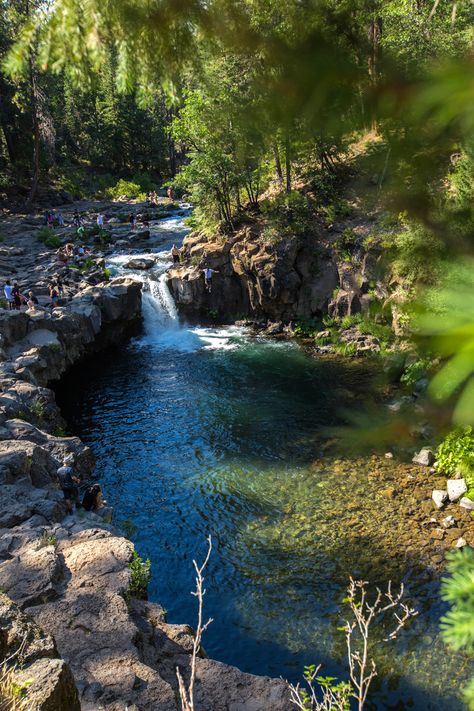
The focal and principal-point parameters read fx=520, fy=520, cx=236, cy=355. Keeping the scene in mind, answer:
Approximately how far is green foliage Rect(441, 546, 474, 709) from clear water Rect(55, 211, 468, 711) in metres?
3.37

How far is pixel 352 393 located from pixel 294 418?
206 cm

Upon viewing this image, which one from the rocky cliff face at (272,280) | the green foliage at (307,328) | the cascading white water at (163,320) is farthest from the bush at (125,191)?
the green foliage at (307,328)

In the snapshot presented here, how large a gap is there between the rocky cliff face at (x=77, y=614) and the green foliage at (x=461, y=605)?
144 inches

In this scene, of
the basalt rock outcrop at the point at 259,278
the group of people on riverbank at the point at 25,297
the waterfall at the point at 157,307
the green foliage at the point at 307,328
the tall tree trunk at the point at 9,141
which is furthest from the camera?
the tall tree trunk at the point at 9,141

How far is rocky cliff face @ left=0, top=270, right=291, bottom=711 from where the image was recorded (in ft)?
16.2

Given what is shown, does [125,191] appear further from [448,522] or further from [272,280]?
[448,522]

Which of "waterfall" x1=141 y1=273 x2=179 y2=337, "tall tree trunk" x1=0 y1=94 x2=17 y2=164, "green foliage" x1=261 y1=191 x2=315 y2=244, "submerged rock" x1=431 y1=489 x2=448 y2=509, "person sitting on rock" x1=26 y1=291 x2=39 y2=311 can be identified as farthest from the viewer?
"tall tree trunk" x1=0 y1=94 x2=17 y2=164

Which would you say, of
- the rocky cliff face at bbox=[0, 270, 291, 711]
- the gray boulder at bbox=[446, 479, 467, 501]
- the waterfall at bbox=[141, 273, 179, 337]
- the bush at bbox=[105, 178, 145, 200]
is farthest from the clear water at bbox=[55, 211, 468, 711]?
the bush at bbox=[105, 178, 145, 200]

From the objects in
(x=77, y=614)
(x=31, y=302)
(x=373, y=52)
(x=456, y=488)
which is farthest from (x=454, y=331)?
(x=31, y=302)

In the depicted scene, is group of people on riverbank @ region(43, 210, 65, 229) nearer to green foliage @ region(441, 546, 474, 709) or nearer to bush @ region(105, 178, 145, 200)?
bush @ region(105, 178, 145, 200)

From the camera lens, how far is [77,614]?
721cm

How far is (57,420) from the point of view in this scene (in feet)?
54.1

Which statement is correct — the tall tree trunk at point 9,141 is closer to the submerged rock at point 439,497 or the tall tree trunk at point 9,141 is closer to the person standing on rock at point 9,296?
the person standing on rock at point 9,296

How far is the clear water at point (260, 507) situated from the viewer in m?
8.67
